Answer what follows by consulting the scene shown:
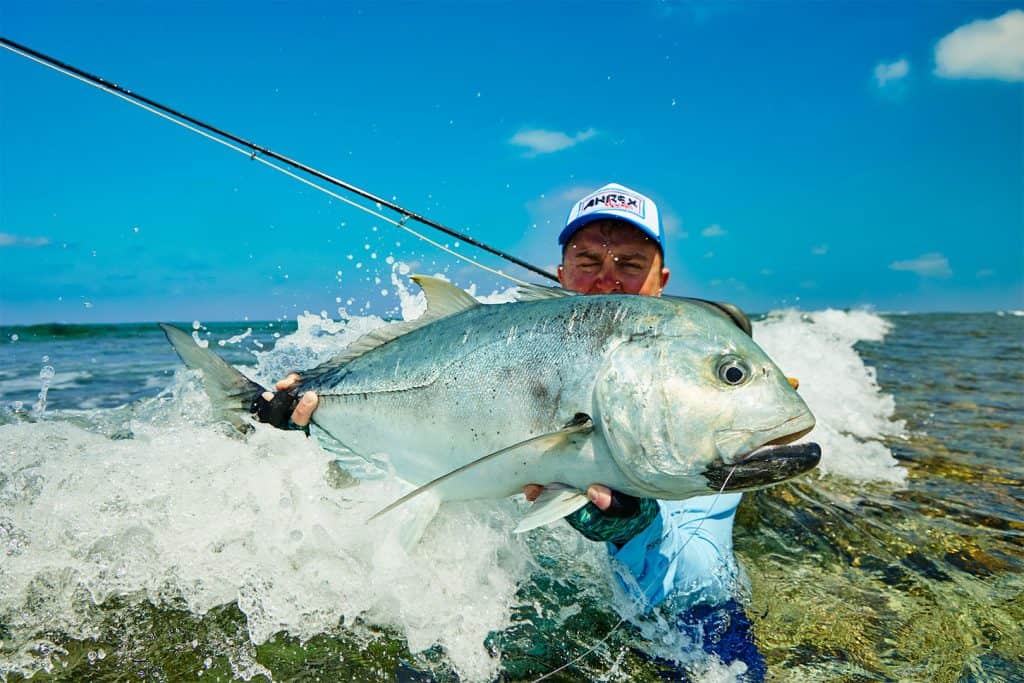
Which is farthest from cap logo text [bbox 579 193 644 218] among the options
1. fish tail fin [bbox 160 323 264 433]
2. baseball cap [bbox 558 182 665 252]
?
fish tail fin [bbox 160 323 264 433]

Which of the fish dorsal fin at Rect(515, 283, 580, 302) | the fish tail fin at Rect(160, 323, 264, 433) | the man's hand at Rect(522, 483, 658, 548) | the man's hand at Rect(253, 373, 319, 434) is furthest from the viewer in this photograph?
the fish tail fin at Rect(160, 323, 264, 433)

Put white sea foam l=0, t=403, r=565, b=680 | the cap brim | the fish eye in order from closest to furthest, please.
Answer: the fish eye, white sea foam l=0, t=403, r=565, b=680, the cap brim

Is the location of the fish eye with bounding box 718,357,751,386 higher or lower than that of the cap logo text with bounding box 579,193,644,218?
lower

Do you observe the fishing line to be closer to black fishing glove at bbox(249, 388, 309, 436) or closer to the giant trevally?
the giant trevally

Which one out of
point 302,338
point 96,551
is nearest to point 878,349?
point 302,338

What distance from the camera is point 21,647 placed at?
7.63 feet

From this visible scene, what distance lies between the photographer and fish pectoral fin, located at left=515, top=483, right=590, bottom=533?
1980mm

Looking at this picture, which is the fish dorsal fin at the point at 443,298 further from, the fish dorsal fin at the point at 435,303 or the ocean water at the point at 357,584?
the ocean water at the point at 357,584

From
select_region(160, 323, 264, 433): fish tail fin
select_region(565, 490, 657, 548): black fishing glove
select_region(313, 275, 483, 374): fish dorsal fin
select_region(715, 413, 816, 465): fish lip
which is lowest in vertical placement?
select_region(565, 490, 657, 548): black fishing glove

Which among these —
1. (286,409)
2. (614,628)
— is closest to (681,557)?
(614,628)

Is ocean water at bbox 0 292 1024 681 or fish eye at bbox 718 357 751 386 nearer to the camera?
fish eye at bbox 718 357 751 386

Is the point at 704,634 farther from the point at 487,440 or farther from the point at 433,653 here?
the point at 487,440

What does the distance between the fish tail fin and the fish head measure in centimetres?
190

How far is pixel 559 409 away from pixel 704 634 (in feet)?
4.88
